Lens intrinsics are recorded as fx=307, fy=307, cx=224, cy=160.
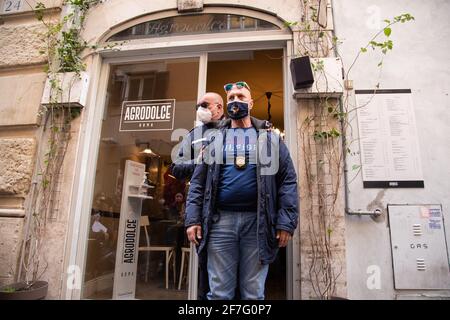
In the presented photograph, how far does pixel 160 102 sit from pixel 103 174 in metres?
1.15

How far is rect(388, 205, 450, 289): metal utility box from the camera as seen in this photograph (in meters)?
2.97

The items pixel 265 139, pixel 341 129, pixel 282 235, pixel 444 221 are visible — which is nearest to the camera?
pixel 282 235

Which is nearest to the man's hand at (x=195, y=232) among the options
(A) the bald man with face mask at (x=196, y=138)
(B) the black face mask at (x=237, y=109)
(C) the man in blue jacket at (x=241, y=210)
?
(C) the man in blue jacket at (x=241, y=210)

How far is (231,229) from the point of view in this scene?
2340 mm

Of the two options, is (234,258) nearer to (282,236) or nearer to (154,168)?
(282,236)

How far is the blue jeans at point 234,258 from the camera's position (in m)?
2.28

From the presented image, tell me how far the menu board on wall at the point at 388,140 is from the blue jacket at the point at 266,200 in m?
1.24

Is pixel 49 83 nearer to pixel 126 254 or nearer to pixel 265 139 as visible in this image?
pixel 126 254

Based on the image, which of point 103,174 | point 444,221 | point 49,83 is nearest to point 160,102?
point 103,174

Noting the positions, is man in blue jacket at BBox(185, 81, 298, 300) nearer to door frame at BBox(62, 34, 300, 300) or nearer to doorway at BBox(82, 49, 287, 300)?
door frame at BBox(62, 34, 300, 300)

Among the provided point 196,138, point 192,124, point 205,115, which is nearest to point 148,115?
point 192,124

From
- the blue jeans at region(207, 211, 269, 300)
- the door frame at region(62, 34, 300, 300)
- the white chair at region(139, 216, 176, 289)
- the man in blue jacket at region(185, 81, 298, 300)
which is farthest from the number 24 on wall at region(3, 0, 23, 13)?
the blue jeans at region(207, 211, 269, 300)

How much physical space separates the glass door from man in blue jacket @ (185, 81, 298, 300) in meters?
1.23

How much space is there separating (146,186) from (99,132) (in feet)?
3.08
